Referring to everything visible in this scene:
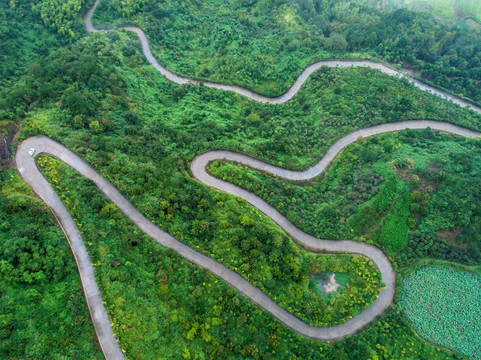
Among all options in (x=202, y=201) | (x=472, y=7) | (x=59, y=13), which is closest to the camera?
(x=202, y=201)

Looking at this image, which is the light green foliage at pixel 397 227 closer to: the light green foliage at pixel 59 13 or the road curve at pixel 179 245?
the road curve at pixel 179 245

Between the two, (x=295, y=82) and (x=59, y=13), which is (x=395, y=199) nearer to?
(x=295, y=82)

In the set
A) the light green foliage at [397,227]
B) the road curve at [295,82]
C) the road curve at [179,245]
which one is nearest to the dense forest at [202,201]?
the light green foliage at [397,227]

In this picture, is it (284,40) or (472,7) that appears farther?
(472,7)

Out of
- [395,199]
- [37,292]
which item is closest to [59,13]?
[37,292]

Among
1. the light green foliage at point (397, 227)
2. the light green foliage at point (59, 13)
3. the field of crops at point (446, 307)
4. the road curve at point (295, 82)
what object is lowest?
the field of crops at point (446, 307)

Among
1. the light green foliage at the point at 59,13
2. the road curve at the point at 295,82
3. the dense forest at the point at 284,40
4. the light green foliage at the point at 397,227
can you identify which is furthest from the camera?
the dense forest at the point at 284,40

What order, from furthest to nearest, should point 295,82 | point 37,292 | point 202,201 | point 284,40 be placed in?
point 284,40 → point 295,82 → point 202,201 → point 37,292
